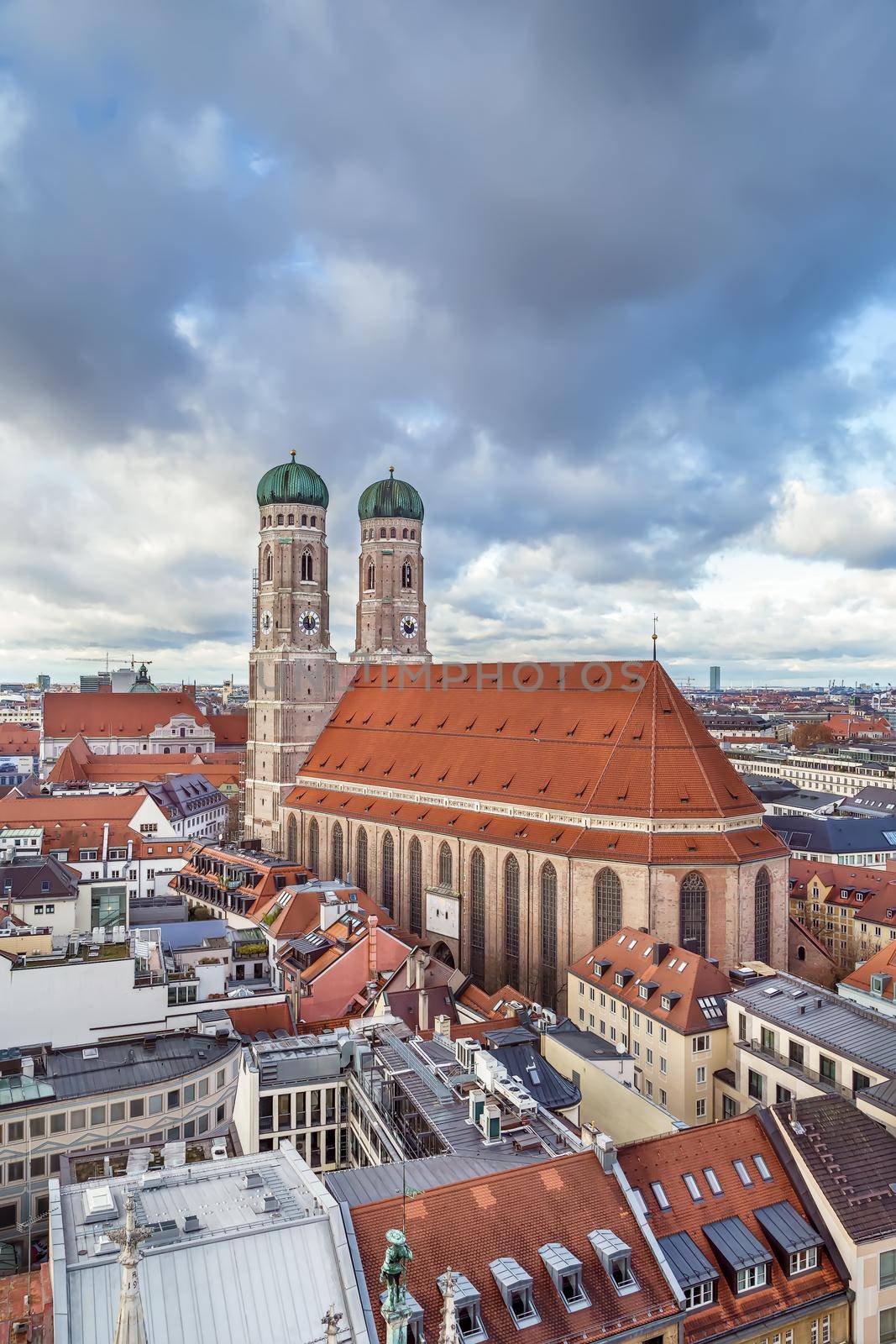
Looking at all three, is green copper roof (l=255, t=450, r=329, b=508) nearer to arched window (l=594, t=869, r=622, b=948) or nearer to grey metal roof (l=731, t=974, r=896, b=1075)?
arched window (l=594, t=869, r=622, b=948)

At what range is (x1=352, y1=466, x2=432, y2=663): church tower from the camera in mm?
95125

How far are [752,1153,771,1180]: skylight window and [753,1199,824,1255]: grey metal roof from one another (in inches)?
26.1

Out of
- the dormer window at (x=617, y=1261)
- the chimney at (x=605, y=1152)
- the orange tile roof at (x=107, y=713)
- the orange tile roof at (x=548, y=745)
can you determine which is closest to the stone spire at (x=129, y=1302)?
the dormer window at (x=617, y=1261)

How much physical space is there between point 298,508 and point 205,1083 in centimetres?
6239

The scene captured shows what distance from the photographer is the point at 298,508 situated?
88938 mm

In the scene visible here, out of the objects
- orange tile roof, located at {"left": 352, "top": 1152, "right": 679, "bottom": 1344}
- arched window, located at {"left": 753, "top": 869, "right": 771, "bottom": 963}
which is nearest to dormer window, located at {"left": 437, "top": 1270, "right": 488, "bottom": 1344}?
orange tile roof, located at {"left": 352, "top": 1152, "right": 679, "bottom": 1344}

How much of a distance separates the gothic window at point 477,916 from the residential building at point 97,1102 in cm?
2735

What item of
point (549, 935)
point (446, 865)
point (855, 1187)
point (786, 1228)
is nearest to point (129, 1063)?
point (786, 1228)

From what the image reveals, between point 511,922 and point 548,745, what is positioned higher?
point 548,745

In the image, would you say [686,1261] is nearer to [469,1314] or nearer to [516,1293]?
[516,1293]

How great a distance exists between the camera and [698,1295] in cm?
2173

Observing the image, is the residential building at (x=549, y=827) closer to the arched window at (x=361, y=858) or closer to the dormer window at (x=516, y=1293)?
the arched window at (x=361, y=858)

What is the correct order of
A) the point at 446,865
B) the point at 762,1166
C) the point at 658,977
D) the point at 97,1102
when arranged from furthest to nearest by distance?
the point at 446,865 → the point at 658,977 → the point at 97,1102 → the point at 762,1166

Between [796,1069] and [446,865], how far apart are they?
3379cm
